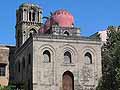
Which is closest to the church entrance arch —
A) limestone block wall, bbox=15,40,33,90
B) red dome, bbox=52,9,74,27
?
limestone block wall, bbox=15,40,33,90

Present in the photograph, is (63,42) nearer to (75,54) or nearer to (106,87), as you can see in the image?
(75,54)

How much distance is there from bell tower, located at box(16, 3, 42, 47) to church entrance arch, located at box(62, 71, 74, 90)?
15.5 metres

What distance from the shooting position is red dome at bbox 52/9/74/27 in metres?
52.7

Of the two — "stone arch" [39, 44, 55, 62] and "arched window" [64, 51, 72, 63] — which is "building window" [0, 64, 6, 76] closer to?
"stone arch" [39, 44, 55, 62]

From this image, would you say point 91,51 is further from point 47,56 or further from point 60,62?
point 47,56

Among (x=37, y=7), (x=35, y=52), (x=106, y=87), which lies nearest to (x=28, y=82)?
(x=35, y=52)

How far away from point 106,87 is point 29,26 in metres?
26.4

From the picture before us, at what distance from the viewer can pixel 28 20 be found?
59531 mm

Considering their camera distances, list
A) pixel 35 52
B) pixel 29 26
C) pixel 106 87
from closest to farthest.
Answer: pixel 106 87 < pixel 35 52 < pixel 29 26

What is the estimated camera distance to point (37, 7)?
60125 millimetres

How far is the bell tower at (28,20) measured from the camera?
59.2 m

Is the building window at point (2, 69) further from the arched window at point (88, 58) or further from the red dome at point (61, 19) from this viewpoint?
the arched window at point (88, 58)

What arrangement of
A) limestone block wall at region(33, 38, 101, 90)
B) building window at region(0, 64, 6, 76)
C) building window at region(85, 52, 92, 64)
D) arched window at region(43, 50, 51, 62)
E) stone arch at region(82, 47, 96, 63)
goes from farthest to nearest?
building window at region(0, 64, 6, 76), building window at region(85, 52, 92, 64), stone arch at region(82, 47, 96, 63), arched window at region(43, 50, 51, 62), limestone block wall at region(33, 38, 101, 90)

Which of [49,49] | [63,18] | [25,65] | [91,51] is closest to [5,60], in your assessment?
[25,65]
